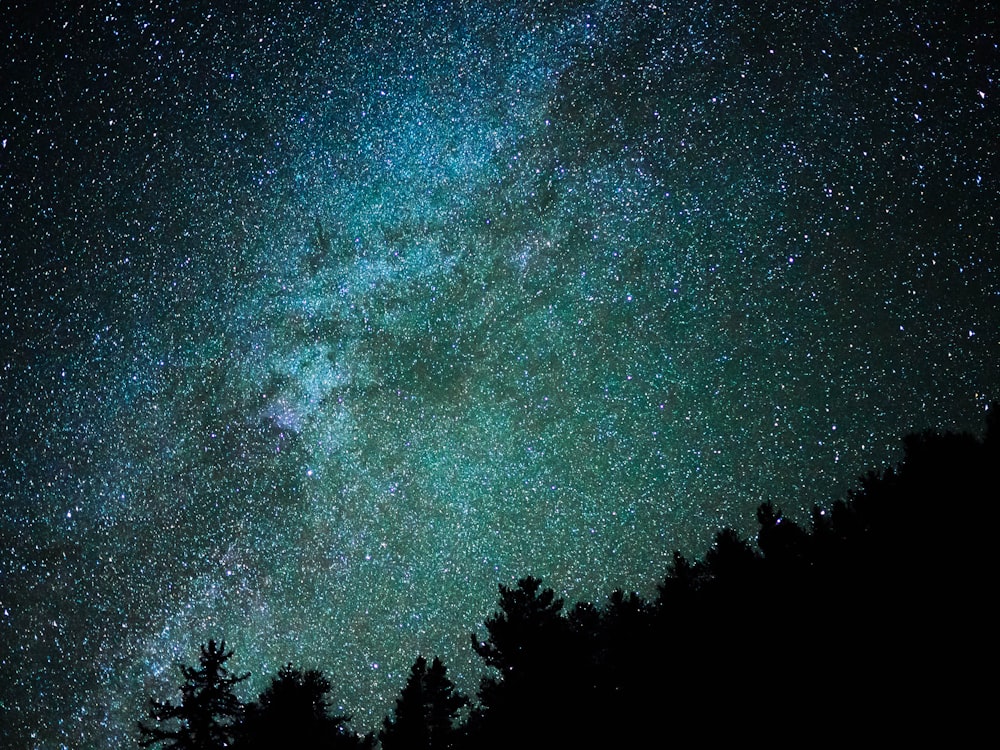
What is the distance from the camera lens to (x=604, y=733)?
32.9 ft

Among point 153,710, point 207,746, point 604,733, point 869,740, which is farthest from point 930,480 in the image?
point 153,710

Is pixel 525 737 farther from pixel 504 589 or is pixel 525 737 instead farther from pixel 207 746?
pixel 207 746

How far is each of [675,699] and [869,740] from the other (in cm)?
336

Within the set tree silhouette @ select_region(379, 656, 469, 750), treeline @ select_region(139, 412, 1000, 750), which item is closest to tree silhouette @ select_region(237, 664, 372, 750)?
treeline @ select_region(139, 412, 1000, 750)

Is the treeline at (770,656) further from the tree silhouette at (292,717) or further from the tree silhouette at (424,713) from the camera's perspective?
the tree silhouette at (424,713)

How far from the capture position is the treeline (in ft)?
29.3

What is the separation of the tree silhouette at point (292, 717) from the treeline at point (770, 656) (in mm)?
35

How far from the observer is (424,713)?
1644 cm

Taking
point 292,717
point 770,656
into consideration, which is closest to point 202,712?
point 292,717

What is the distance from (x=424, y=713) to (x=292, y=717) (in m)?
5.22

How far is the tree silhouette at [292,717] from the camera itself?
12.1 metres

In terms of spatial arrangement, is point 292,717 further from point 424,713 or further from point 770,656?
point 770,656

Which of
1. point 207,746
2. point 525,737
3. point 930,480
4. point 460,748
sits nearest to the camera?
point 525,737

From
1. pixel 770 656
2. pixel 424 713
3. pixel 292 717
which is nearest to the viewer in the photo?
pixel 770 656
